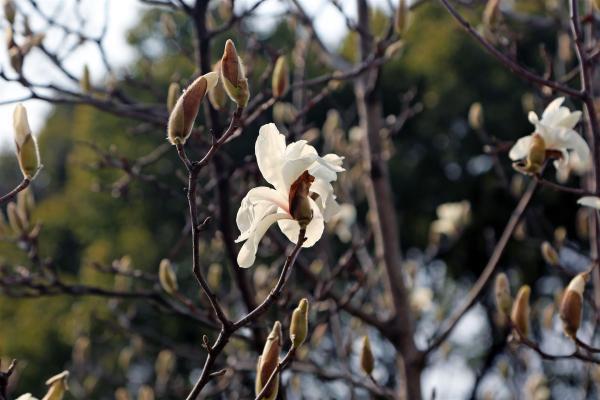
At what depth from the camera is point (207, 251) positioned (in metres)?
3.46

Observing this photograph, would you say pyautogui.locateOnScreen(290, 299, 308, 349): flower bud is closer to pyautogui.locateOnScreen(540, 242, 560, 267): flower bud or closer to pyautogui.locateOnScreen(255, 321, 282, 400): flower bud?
pyautogui.locateOnScreen(255, 321, 282, 400): flower bud

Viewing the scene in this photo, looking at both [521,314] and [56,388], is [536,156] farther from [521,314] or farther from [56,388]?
[56,388]

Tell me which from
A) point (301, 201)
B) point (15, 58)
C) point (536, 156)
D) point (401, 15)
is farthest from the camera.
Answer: point (401, 15)

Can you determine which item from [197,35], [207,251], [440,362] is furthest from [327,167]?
[440,362]

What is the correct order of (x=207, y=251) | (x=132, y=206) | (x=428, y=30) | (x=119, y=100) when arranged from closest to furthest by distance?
(x=119, y=100), (x=207, y=251), (x=132, y=206), (x=428, y=30)

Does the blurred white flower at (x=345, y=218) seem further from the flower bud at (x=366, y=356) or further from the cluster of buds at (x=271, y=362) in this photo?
the cluster of buds at (x=271, y=362)

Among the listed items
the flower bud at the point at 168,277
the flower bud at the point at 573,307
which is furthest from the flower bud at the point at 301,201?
the flower bud at the point at 168,277

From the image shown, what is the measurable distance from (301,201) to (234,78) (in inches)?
9.7

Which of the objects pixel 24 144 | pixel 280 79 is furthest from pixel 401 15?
pixel 24 144

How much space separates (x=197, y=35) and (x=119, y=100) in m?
0.46

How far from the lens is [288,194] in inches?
48.9

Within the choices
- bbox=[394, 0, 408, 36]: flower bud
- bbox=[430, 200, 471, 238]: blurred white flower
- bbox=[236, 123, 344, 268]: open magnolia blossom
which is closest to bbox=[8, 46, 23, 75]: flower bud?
bbox=[394, 0, 408, 36]: flower bud

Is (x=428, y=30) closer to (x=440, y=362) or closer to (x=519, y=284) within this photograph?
(x=519, y=284)

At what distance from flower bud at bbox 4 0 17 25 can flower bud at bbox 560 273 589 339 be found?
1.64 metres
